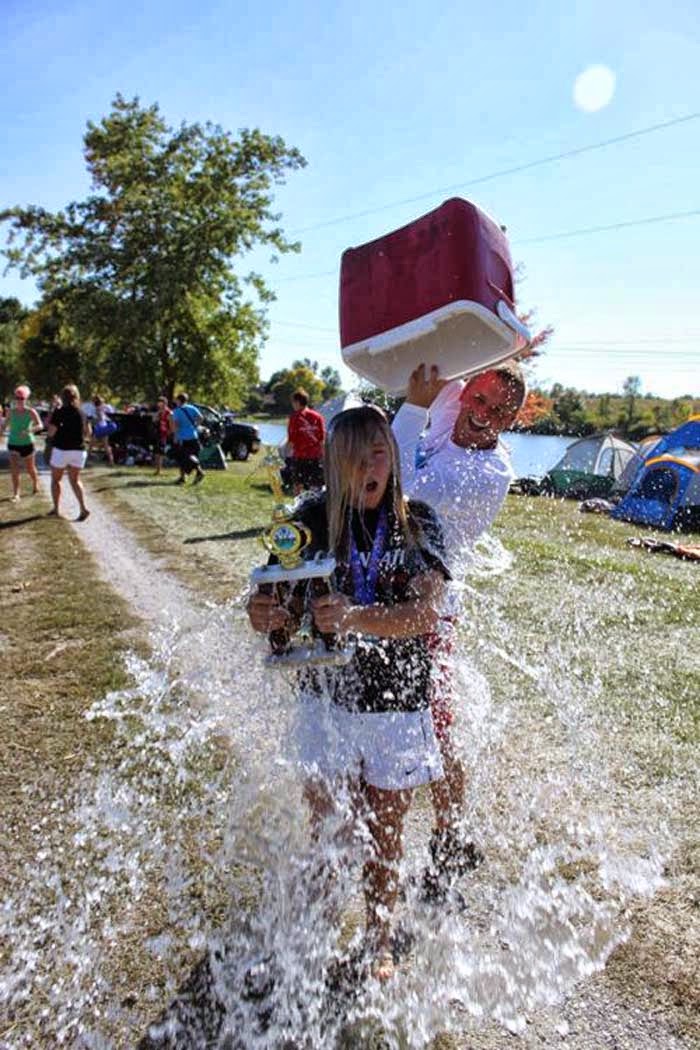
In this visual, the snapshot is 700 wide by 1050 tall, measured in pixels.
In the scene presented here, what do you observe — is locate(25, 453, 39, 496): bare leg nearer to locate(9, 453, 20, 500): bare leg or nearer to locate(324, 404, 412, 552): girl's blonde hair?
locate(9, 453, 20, 500): bare leg

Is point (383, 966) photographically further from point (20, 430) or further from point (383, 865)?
point (20, 430)

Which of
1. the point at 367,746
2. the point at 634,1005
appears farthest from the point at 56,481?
the point at 634,1005

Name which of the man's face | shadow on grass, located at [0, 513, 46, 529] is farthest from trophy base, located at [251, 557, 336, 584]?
shadow on grass, located at [0, 513, 46, 529]

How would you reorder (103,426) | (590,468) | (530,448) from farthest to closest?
(530,448)
(590,468)
(103,426)

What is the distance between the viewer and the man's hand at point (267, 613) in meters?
2.17

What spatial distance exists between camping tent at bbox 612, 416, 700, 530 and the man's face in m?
12.8

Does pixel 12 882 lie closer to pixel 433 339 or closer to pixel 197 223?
pixel 433 339

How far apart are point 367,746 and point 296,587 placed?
522mm

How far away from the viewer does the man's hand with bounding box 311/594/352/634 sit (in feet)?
6.84

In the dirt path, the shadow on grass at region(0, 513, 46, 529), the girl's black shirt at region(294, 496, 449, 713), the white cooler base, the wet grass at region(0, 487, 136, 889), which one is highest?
the white cooler base

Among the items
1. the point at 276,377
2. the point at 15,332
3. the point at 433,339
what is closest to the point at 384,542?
the point at 433,339

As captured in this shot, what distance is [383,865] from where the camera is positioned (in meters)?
2.41

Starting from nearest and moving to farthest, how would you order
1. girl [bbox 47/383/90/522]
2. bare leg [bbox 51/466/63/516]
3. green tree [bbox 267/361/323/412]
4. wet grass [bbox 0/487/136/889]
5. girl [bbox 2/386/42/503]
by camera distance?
wet grass [bbox 0/487/136/889]
girl [bbox 47/383/90/522]
bare leg [bbox 51/466/63/516]
girl [bbox 2/386/42/503]
green tree [bbox 267/361/323/412]

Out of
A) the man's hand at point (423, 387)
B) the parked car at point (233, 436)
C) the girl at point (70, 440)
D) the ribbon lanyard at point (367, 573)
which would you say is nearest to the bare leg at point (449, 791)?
the ribbon lanyard at point (367, 573)
